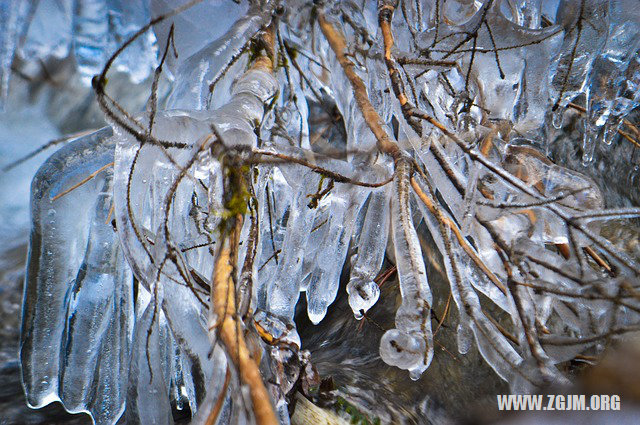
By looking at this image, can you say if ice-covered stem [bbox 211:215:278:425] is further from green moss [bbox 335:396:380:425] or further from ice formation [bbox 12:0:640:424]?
green moss [bbox 335:396:380:425]

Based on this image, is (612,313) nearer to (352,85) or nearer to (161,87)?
(352,85)

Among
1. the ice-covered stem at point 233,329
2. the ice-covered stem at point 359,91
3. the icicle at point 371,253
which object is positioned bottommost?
the ice-covered stem at point 233,329

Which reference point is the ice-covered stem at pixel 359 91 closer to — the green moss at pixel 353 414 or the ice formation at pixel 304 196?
the ice formation at pixel 304 196

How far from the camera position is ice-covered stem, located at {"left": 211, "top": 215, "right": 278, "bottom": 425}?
820 millimetres

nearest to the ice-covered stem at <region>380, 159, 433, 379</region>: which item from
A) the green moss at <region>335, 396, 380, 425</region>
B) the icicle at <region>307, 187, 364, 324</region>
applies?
the icicle at <region>307, 187, 364, 324</region>

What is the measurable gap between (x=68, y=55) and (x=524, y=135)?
182 centimetres

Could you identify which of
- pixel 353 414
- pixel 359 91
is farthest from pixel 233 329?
pixel 359 91

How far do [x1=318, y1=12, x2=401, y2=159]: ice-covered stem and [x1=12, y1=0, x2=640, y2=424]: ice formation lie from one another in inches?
0.5

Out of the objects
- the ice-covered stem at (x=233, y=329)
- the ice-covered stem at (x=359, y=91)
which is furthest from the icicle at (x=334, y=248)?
the ice-covered stem at (x=233, y=329)

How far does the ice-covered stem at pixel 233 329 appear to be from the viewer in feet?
2.69

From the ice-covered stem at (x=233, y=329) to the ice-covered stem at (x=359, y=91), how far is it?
0.52m

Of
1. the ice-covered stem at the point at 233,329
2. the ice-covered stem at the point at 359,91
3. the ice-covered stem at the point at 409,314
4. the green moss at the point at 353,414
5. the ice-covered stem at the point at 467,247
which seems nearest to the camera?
the ice-covered stem at the point at 233,329

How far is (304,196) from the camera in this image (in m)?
1.52

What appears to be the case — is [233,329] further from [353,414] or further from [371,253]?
[353,414]
